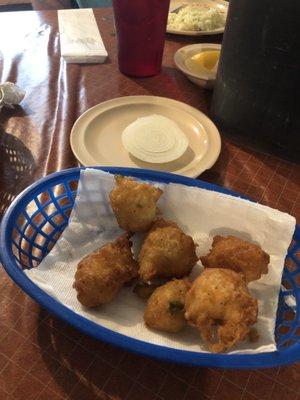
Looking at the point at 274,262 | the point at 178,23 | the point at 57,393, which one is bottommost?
the point at 57,393

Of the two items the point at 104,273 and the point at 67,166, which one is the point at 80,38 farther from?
the point at 104,273

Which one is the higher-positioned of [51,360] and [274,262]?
[274,262]

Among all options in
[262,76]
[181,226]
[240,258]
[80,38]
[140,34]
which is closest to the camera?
[240,258]

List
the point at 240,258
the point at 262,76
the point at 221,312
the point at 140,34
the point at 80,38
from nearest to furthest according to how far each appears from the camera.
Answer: the point at 221,312
the point at 240,258
the point at 262,76
the point at 140,34
the point at 80,38

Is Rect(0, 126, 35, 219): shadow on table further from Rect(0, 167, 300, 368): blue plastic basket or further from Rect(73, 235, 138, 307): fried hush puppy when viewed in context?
Rect(73, 235, 138, 307): fried hush puppy

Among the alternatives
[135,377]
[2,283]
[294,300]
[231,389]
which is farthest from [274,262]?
[2,283]

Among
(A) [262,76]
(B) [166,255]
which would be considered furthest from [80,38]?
(B) [166,255]

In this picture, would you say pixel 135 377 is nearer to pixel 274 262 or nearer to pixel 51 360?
pixel 51 360

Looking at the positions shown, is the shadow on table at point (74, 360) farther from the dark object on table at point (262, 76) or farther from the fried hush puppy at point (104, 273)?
the dark object on table at point (262, 76)
